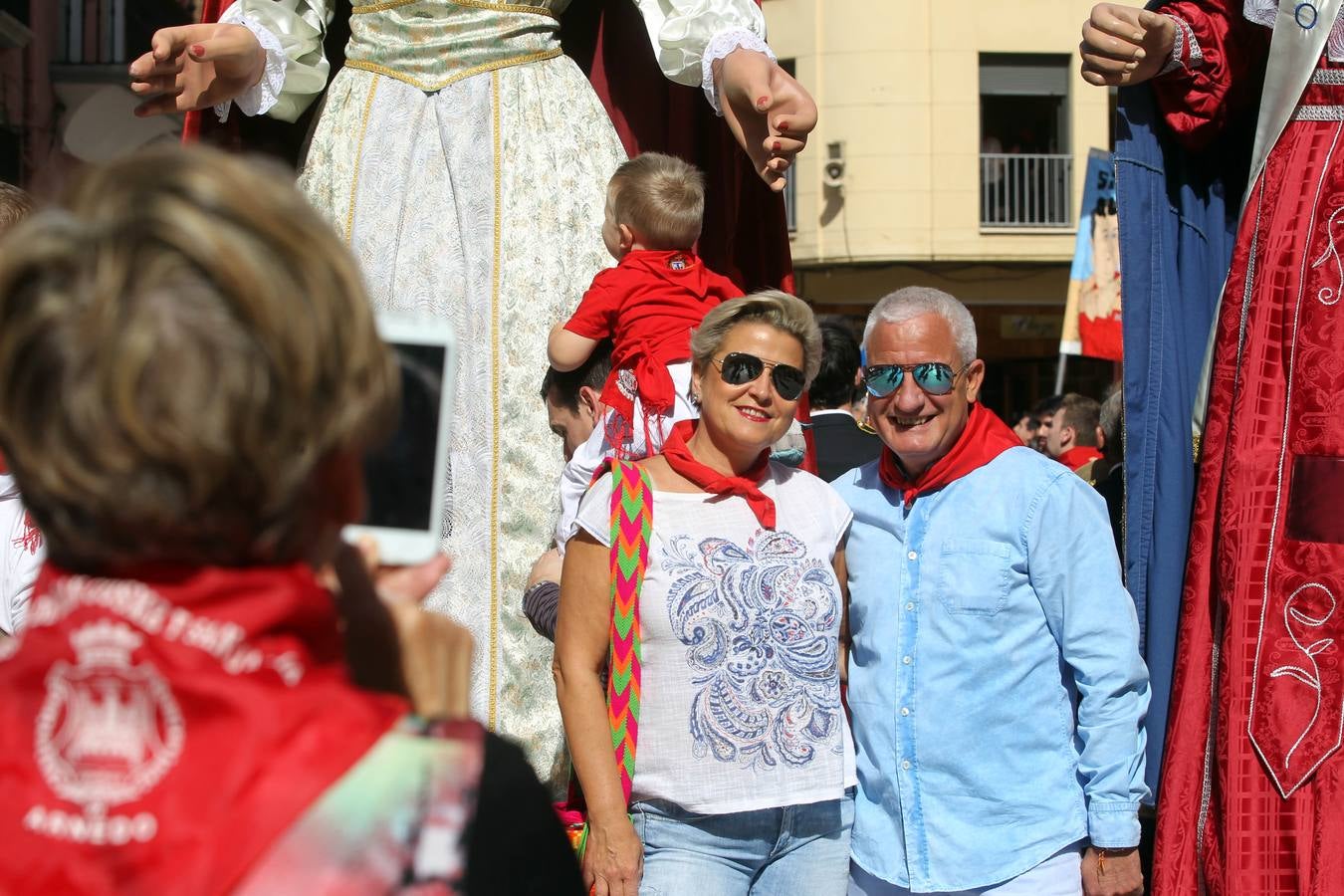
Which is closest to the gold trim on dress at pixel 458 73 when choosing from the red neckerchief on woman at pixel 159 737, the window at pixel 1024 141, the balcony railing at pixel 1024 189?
the red neckerchief on woman at pixel 159 737

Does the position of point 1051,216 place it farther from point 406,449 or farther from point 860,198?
point 406,449

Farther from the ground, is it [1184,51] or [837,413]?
[1184,51]

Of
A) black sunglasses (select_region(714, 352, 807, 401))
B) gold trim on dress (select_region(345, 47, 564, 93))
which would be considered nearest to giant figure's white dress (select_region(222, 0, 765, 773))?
gold trim on dress (select_region(345, 47, 564, 93))

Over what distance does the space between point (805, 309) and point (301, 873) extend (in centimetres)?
208

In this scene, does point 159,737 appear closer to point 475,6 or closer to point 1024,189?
point 475,6

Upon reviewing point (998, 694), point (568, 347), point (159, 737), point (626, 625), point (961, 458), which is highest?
point (568, 347)

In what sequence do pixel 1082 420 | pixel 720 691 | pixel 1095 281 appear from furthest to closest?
pixel 1095 281 → pixel 1082 420 → pixel 720 691

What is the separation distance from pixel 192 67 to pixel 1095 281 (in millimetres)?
6999

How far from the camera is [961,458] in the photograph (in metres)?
3.05

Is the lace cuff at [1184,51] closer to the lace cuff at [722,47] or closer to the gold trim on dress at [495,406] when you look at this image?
the lace cuff at [722,47]

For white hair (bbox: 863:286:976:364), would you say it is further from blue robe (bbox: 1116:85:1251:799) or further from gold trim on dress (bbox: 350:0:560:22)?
gold trim on dress (bbox: 350:0:560:22)

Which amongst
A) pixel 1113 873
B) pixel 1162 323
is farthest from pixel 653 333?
pixel 1113 873

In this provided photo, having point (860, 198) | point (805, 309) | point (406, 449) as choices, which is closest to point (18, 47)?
point (860, 198)

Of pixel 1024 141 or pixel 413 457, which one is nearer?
pixel 413 457
